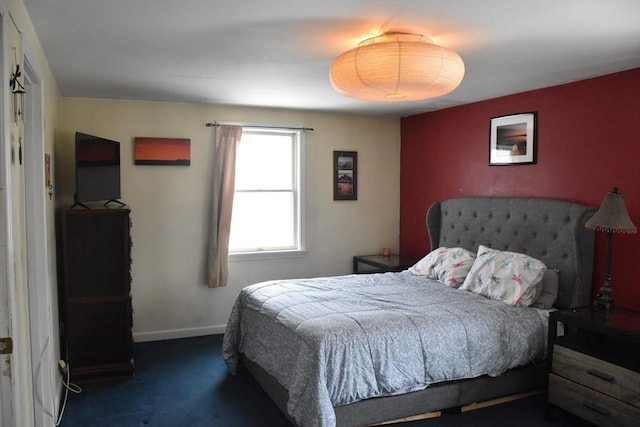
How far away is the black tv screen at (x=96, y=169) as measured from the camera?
12.3ft

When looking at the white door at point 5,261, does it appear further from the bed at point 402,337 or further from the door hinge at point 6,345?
the bed at point 402,337

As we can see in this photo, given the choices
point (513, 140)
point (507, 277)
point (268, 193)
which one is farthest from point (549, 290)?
point (268, 193)

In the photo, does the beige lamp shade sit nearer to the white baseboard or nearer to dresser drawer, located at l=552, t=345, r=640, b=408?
dresser drawer, located at l=552, t=345, r=640, b=408

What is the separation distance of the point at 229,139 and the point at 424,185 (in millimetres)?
2132

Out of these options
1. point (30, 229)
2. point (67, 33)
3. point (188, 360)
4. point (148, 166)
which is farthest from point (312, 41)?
point (188, 360)

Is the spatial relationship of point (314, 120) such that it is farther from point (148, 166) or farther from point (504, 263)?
point (504, 263)

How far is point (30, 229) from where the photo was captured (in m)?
2.72

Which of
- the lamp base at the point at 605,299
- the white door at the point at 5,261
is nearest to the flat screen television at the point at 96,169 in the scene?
the white door at the point at 5,261

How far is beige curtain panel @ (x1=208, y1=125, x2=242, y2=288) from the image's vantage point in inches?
194

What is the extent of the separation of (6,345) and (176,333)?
3.42 m

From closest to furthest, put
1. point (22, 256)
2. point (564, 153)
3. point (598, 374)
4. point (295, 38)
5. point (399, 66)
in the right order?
point (22, 256)
point (399, 66)
point (295, 38)
point (598, 374)
point (564, 153)

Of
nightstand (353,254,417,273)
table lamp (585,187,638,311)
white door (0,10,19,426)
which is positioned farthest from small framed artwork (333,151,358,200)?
white door (0,10,19,426)

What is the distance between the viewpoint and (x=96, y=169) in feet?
13.0

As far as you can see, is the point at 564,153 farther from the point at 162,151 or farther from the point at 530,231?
the point at 162,151
